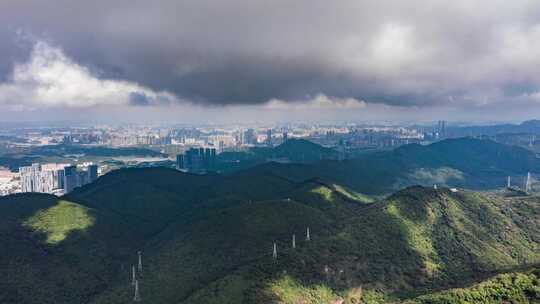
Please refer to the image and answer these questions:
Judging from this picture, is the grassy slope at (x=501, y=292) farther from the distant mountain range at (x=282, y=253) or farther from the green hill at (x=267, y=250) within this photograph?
the green hill at (x=267, y=250)

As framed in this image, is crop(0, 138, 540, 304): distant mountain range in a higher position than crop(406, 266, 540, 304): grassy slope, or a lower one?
lower

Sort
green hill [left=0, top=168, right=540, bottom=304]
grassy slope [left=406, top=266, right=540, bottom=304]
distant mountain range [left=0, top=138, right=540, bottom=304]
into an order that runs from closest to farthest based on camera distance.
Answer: grassy slope [left=406, top=266, right=540, bottom=304] → distant mountain range [left=0, top=138, right=540, bottom=304] → green hill [left=0, top=168, right=540, bottom=304]

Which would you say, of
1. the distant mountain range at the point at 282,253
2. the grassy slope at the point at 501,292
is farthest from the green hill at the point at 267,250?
the grassy slope at the point at 501,292

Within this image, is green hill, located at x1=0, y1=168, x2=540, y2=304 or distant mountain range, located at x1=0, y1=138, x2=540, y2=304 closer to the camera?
distant mountain range, located at x1=0, y1=138, x2=540, y2=304

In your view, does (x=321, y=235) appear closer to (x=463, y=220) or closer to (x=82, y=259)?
(x=463, y=220)

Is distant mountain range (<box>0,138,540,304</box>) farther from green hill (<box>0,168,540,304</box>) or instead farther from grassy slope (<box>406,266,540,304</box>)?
green hill (<box>0,168,540,304</box>)

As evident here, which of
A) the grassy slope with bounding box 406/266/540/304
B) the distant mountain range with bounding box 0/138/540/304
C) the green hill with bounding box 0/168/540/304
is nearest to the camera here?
the grassy slope with bounding box 406/266/540/304

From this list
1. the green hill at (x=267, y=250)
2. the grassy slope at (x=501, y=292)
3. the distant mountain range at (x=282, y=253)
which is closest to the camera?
the grassy slope at (x=501, y=292)

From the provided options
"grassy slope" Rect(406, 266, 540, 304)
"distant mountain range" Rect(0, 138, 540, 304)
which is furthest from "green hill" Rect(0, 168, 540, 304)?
"grassy slope" Rect(406, 266, 540, 304)

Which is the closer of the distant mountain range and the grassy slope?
the grassy slope
